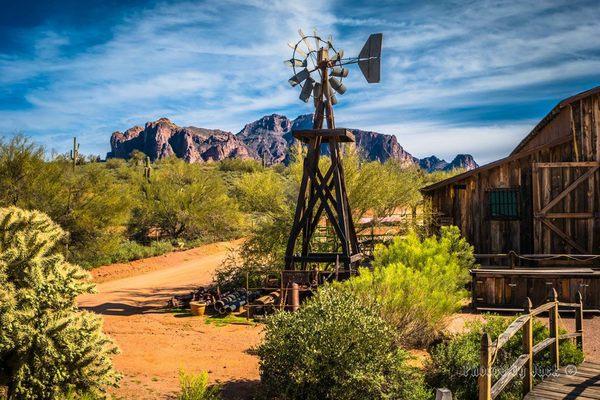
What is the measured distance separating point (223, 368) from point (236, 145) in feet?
493

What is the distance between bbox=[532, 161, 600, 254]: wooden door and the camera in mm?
15609

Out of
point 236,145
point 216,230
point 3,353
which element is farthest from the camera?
point 236,145

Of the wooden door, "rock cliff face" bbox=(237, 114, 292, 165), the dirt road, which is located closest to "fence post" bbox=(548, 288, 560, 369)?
the dirt road

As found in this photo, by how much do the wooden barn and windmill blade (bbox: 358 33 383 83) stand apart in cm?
548

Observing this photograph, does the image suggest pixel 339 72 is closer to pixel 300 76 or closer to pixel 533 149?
pixel 300 76

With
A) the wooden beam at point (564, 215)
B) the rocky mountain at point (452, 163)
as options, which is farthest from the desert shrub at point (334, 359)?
the rocky mountain at point (452, 163)

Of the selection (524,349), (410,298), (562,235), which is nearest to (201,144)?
(562,235)

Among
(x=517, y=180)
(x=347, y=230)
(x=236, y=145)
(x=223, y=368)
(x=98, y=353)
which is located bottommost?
(x=223, y=368)

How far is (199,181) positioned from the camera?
3472 centimetres

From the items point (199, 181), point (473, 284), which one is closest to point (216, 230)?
Result: point (199, 181)

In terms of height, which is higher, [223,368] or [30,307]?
[30,307]

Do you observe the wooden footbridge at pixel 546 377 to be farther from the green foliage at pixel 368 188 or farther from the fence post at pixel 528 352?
the green foliage at pixel 368 188

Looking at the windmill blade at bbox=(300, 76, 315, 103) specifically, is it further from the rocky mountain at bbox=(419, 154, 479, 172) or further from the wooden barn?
the rocky mountain at bbox=(419, 154, 479, 172)

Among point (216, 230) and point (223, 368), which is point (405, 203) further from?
point (216, 230)
